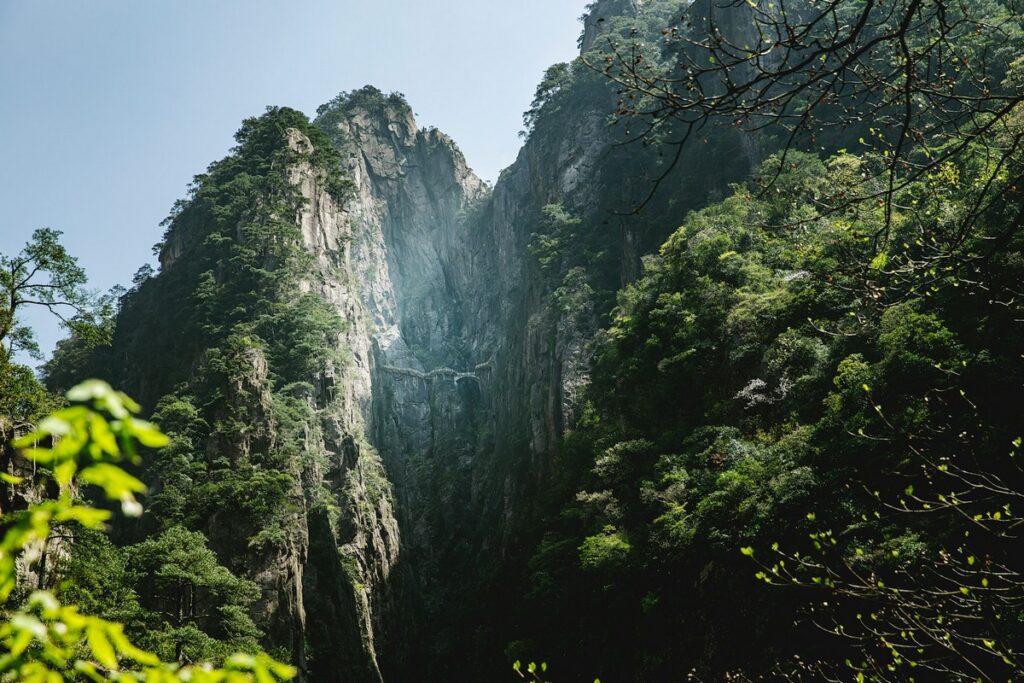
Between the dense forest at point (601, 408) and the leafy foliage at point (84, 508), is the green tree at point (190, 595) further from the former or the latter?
the leafy foliage at point (84, 508)

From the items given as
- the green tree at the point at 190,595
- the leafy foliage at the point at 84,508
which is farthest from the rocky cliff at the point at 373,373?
the leafy foliage at the point at 84,508

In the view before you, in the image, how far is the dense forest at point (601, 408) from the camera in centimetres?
340

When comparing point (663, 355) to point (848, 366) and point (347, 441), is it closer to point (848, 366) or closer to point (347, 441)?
point (848, 366)

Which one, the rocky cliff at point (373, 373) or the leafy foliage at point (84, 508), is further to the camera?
the rocky cliff at point (373, 373)

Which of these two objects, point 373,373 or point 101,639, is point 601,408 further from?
point 373,373

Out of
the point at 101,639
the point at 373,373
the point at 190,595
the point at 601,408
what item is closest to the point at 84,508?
the point at 101,639

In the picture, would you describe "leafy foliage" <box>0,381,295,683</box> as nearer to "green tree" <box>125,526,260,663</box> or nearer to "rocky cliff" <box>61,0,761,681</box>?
"green tree" <box>125,526,260,663</box>

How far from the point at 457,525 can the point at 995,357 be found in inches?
1354

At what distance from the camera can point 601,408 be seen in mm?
23547

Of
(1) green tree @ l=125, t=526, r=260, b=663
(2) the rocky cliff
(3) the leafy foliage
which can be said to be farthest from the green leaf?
(2) the rocky cliff

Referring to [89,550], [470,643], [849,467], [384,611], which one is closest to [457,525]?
[384,611]

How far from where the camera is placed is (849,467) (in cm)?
1109

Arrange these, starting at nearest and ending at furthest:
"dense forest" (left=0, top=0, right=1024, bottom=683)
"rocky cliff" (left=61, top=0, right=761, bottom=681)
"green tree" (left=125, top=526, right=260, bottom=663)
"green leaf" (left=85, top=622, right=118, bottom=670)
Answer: "green leaf" (left=85, top=622, right=118, bottom=670), "dense forest" (left=0, top=0, right=1024, bottom=683), "green tree" (left=125, top=526, right=260, bottom=663), "rocky cliff" (left=61, top=0, right=761, bottom=681)

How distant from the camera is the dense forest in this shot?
3.40 metres
